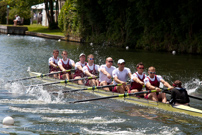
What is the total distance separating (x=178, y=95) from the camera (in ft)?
38.6

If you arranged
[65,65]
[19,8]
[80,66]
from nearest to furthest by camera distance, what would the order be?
[80,66] < [65,65] < [19,8]

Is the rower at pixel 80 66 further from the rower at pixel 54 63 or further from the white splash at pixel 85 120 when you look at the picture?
the white splash at pixel 85 120

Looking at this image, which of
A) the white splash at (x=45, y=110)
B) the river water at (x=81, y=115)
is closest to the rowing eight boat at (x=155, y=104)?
the river water at (x=81, y=115)

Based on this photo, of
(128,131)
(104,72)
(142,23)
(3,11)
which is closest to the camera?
(128,131)

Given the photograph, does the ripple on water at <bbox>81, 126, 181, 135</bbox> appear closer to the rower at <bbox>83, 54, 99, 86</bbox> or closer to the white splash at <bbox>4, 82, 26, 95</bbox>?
the rower at <bbox>83, 54, 99, 86</bbox>

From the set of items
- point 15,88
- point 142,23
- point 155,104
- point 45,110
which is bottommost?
point 45,110

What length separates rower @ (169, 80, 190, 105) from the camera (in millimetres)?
11734

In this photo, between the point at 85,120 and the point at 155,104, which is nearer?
the point at 85,120

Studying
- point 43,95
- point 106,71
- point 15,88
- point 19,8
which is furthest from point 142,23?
point 19,8

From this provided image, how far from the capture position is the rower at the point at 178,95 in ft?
38.5

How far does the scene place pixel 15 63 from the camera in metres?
24.0

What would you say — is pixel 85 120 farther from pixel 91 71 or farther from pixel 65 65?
pixel 65 65

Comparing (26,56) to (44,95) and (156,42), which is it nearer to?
(156,42)

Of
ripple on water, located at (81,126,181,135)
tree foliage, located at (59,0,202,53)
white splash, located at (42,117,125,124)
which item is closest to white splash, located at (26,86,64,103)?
white splash, located at (42,117,125,124)
